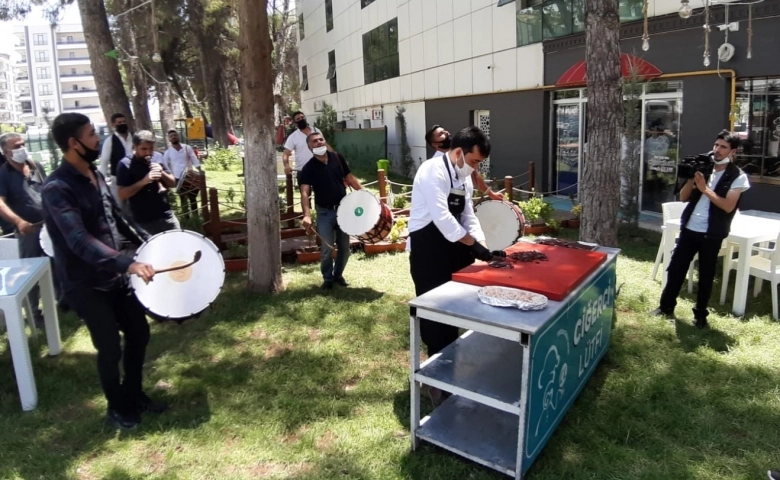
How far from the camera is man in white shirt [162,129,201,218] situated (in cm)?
1073

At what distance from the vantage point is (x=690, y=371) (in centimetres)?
436

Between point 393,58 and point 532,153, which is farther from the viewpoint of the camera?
point 393,58

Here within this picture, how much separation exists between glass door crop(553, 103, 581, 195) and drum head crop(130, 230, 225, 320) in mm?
9607

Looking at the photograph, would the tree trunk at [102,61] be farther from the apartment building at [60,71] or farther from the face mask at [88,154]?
the apartment building at [60,71]

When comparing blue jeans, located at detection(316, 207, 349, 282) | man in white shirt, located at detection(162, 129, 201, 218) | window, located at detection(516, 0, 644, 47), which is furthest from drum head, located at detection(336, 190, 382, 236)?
window, located at detection(516, 0, 644, 47)

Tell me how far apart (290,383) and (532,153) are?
10.3 metres

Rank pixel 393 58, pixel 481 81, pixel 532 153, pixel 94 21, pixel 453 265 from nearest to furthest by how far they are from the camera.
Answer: pixel 453 265 < pixel 94 21 < pixel 532 153 < pixel 481 81 < pixel 393 58

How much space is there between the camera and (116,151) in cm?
692

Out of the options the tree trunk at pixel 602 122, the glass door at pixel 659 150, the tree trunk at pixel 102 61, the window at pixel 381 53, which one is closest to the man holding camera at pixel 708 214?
the tree trunk at pixel 602 122

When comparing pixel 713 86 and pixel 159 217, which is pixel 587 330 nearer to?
pixel 159 217

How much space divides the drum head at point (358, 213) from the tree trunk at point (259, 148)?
2.37ft

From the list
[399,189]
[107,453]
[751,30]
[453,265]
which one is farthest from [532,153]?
[107,453]

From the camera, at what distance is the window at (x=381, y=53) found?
1995 cm

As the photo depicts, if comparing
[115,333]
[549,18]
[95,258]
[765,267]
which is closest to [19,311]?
[115,333]
